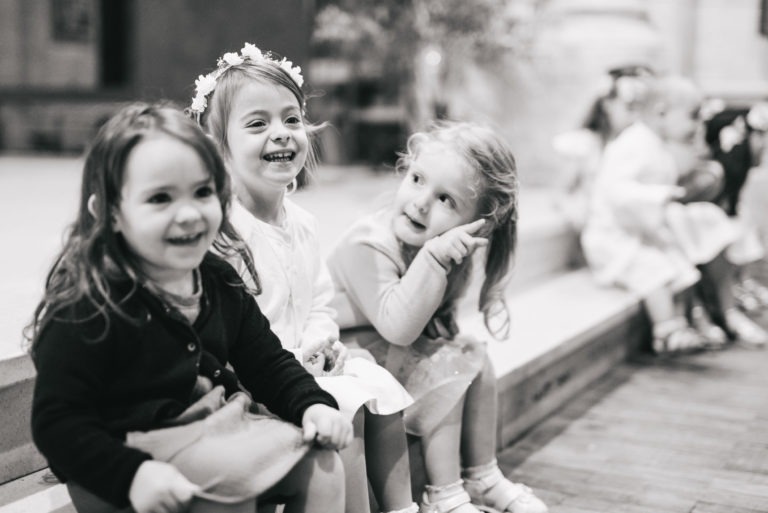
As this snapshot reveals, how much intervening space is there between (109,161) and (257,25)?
228 inches

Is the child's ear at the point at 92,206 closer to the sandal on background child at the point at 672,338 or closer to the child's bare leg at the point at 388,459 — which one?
the child's bare leg at the point at 388,459

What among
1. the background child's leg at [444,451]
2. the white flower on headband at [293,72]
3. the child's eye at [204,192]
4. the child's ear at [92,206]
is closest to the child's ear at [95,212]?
the child's ear at [92,206]

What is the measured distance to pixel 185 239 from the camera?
1.34 metres

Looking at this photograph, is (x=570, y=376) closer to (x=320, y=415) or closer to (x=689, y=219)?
(x=689, y=219)

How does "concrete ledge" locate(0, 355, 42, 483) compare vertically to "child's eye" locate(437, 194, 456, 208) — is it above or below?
below

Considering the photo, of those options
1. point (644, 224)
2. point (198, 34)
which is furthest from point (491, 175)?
point (198, 34)

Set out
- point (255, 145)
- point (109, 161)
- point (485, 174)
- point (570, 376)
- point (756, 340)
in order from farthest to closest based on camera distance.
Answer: point (756, 340)
point (570, 376)
point (485, 174)
point (255, 145)
point (109, 161)

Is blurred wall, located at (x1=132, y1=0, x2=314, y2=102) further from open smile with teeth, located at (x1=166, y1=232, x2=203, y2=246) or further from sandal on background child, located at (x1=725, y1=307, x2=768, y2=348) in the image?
open smile with teeth, located at (x1=166, y1=232, x2=203, y2=246)

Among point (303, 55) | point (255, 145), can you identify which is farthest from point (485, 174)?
point (303, 55)

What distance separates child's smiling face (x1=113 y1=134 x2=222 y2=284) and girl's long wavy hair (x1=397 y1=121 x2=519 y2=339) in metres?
0.77

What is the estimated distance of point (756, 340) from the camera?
13.0ft

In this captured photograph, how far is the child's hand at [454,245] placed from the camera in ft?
6.04

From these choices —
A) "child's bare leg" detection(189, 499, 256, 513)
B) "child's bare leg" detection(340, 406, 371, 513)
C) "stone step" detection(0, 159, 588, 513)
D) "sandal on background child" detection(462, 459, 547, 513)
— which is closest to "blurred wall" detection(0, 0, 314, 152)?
"stone step" detection(0, 159, 588, 513)

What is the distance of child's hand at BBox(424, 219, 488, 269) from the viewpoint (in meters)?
1.84
